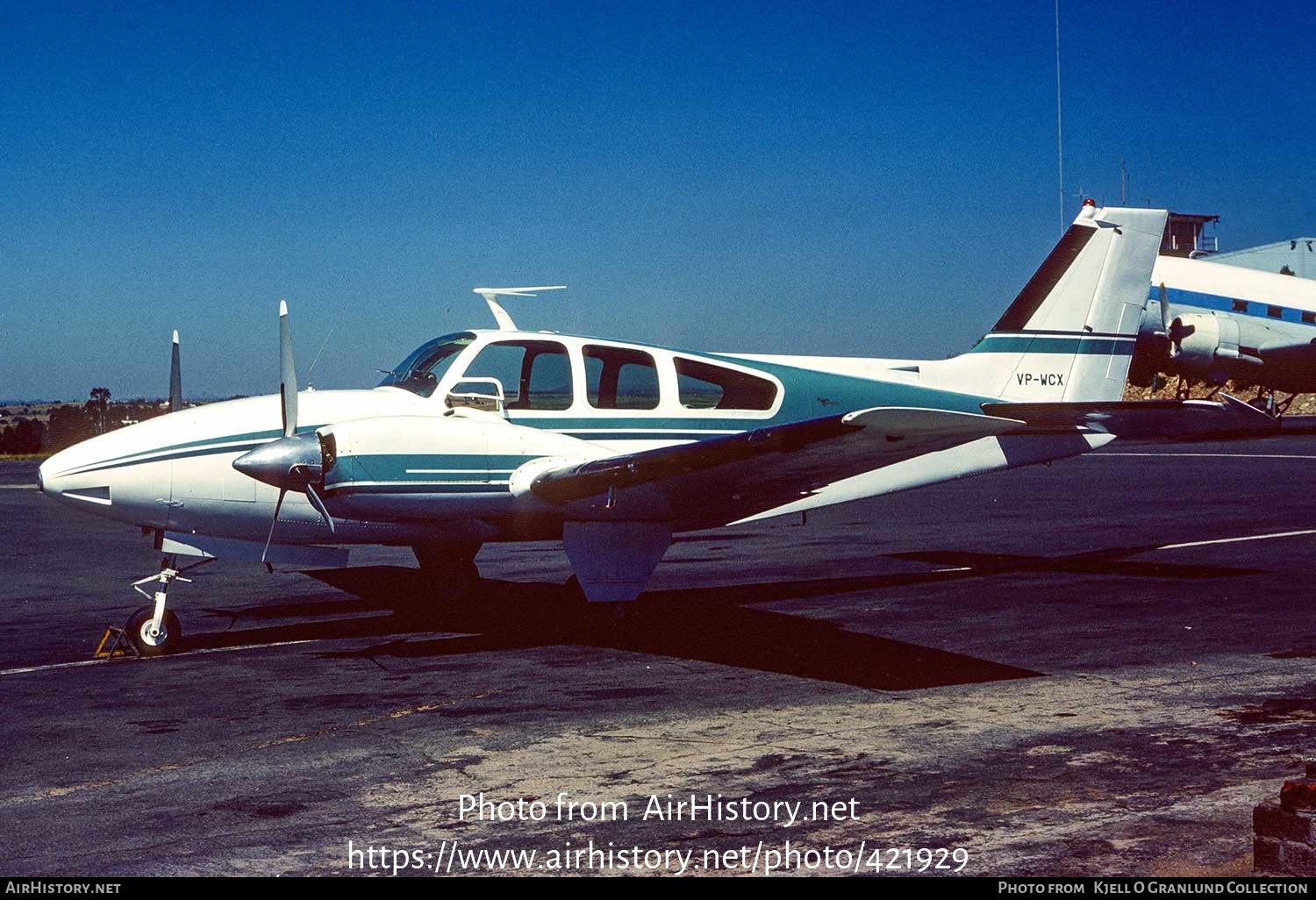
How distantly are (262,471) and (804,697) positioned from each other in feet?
15.3

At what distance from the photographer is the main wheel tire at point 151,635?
11.3 metres

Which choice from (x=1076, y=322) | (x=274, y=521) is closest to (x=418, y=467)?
(x=274, y=521)

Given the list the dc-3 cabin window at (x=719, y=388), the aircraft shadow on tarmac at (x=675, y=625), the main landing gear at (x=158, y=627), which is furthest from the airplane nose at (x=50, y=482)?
the dc-3 cabin window at (x=719, y=388)

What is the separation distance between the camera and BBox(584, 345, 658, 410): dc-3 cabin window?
1260 cm

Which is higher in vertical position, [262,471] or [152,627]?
[262,471]

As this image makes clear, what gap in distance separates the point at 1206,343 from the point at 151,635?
36862mm

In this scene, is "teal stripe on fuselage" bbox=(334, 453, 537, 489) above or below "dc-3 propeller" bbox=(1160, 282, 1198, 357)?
below

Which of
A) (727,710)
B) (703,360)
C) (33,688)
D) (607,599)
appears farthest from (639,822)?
(703,360)

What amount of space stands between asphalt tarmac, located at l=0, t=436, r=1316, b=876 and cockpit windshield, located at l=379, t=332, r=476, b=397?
2.38 m

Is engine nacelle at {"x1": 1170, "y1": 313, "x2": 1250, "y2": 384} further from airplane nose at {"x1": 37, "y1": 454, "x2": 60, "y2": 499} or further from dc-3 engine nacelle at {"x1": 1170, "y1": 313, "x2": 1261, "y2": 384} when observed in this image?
airplane nose at {"x1": 37, "y1": 454, "x2": 60, "y2": 499}

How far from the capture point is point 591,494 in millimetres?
10883

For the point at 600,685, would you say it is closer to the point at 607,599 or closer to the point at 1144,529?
the point at 607,599

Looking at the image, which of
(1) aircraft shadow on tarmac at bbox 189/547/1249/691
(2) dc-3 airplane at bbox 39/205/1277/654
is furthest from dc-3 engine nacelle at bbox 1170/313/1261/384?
(2) dc-3 airplane at bbox 39/205/1277/654

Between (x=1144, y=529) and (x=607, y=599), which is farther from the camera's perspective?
(x=1144, y=529)
